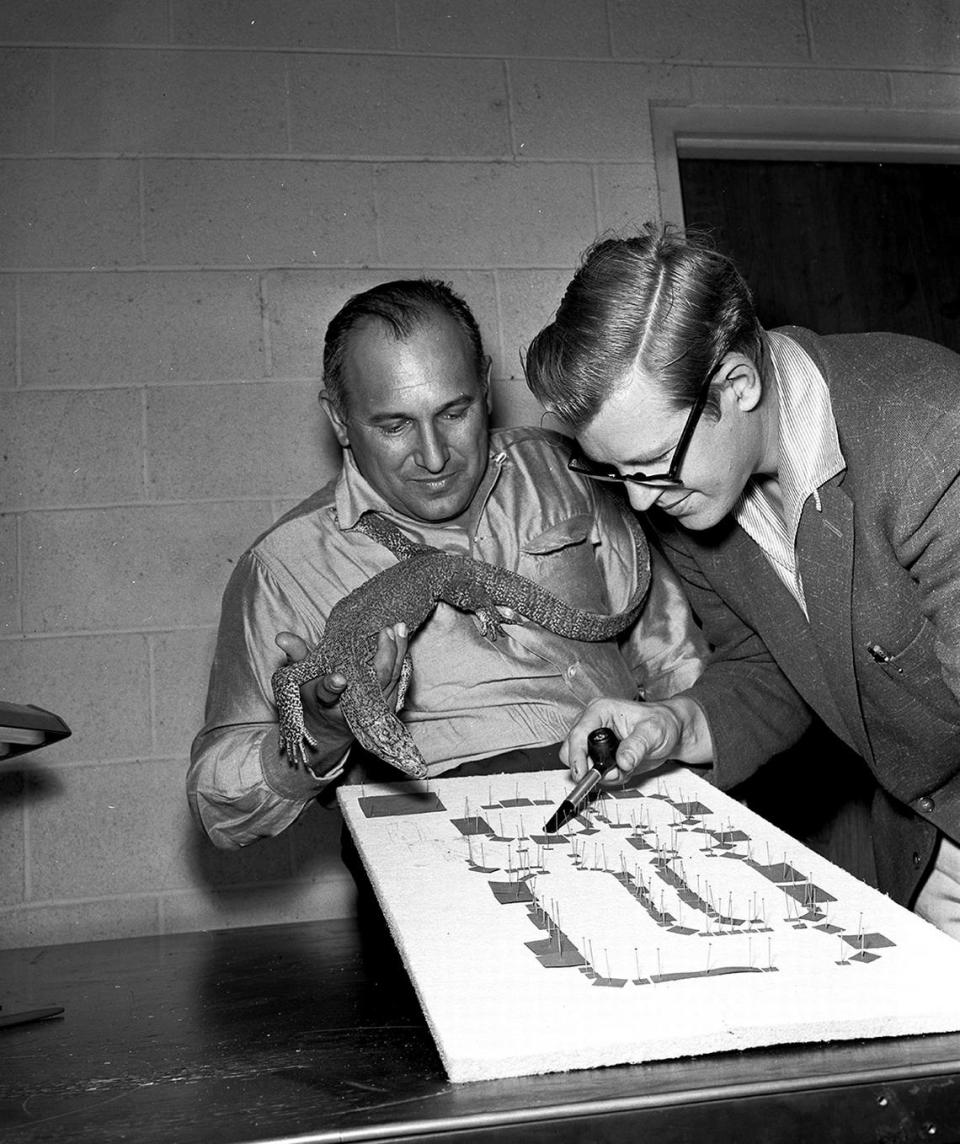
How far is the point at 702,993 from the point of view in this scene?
98 centimetres

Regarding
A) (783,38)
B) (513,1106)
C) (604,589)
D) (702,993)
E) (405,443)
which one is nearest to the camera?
(513,1106)

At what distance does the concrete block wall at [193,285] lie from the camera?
2.55m

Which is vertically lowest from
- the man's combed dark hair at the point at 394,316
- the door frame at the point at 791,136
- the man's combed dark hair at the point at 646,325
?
the man's combed dark hair at the point at 646,325

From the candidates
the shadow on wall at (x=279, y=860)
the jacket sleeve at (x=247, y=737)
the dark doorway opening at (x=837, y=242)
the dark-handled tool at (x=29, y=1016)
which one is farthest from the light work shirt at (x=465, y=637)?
the dark doorway opening at (x=837, y=242)

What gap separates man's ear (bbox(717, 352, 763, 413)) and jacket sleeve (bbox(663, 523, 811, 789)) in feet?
1.18

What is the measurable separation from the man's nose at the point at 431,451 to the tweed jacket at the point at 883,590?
389 mm

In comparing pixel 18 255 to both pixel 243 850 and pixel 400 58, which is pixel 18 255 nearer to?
pixel 400 58

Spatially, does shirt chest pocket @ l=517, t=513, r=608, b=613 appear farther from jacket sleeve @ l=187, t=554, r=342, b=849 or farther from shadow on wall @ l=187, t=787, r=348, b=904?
shadow on wall @ l=187, t=787, r=348, b=904

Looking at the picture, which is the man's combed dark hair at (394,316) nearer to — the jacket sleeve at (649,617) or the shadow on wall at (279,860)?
the jacket sleeve at (649,617)

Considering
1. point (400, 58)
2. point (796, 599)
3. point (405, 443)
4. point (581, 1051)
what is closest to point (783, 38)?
point (400, 58)

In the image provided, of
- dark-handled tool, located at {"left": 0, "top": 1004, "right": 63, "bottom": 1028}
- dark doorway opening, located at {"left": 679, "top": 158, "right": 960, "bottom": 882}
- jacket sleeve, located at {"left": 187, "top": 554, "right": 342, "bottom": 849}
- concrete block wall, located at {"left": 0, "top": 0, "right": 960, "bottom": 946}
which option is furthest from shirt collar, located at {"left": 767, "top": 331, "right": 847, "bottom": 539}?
dark doorway opening, located at {"left": 679, "top": 158, "right": 960, "bottom": 882}

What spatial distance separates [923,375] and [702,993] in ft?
2.56

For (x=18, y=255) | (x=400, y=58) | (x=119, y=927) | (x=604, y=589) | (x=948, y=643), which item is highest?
(x=400, y=58)

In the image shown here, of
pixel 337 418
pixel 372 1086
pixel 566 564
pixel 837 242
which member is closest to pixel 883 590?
pixel 566 564
